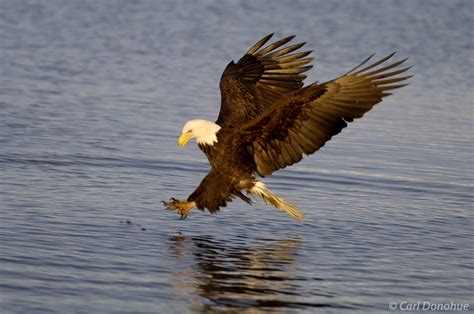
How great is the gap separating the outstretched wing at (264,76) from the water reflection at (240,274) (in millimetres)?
1279

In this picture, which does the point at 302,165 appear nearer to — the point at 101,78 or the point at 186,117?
the point at 186,117

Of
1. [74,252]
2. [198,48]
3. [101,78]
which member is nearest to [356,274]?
[74,252]

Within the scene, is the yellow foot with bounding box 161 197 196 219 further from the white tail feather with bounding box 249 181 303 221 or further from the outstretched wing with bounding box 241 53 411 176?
the outstretched wing with bounding box 241 53 411 176

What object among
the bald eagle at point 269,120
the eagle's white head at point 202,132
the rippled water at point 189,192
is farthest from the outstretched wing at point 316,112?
the rippled water at point 189,192

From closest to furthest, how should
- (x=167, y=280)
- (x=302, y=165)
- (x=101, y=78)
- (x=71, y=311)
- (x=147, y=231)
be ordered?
1. (x=71, y=311)
2. (x=167, y=280)
3. (x=147, y=231)
4. (x=302, y=165)
5. (x=101, y=78)

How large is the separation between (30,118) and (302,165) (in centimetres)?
259

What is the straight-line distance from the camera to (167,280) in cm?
552

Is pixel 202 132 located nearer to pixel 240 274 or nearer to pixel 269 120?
pixel 269 120

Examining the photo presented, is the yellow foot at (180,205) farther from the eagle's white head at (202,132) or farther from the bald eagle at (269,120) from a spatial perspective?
the eagle's white head at (202,132)

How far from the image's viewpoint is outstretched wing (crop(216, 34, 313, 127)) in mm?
7418

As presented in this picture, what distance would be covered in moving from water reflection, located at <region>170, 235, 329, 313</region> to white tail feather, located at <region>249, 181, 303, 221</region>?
165 millimetres

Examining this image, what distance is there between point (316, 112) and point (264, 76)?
1306 mm

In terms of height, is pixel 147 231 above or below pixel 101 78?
below

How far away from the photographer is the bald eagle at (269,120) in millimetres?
6301
